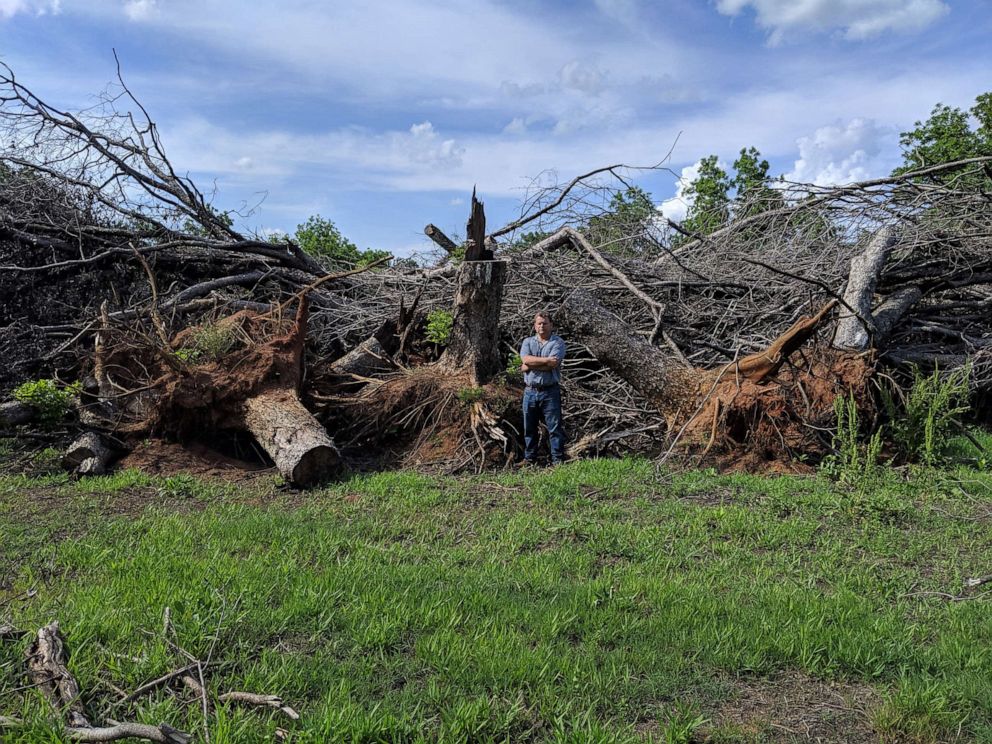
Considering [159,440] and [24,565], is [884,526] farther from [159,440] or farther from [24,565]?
[159,440]

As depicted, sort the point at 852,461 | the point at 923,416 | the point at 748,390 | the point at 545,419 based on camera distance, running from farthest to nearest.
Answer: the point at 545,419 < the point at 748,390 < the point at 923,416 < the point at 852,461

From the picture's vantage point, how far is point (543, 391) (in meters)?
7.86

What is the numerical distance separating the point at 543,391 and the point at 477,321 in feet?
4.05

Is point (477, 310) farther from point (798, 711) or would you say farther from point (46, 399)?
point (798, 711)

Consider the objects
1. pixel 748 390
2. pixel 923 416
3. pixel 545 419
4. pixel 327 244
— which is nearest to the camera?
pixel 923 416

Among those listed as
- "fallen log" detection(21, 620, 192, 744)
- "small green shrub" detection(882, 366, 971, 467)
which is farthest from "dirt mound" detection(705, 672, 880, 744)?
"small green shrub" detection(882, 366, 971, 467)

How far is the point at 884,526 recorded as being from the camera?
572 centimetres

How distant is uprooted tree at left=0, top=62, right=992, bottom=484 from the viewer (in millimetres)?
7918

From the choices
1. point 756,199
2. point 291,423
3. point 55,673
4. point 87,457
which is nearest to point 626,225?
point 756,199

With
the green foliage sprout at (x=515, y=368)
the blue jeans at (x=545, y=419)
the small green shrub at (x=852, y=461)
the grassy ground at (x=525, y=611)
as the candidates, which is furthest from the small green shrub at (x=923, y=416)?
the green foliage sprout at (x=515, y=368)

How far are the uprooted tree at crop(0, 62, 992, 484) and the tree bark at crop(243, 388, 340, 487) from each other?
0.03m

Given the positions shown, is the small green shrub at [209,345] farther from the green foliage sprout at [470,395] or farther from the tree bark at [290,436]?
the green foliage sprout at [470,395]

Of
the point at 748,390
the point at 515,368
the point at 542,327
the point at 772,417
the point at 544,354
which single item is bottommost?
the point at 772,417

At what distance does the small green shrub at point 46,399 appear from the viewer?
782 cm
